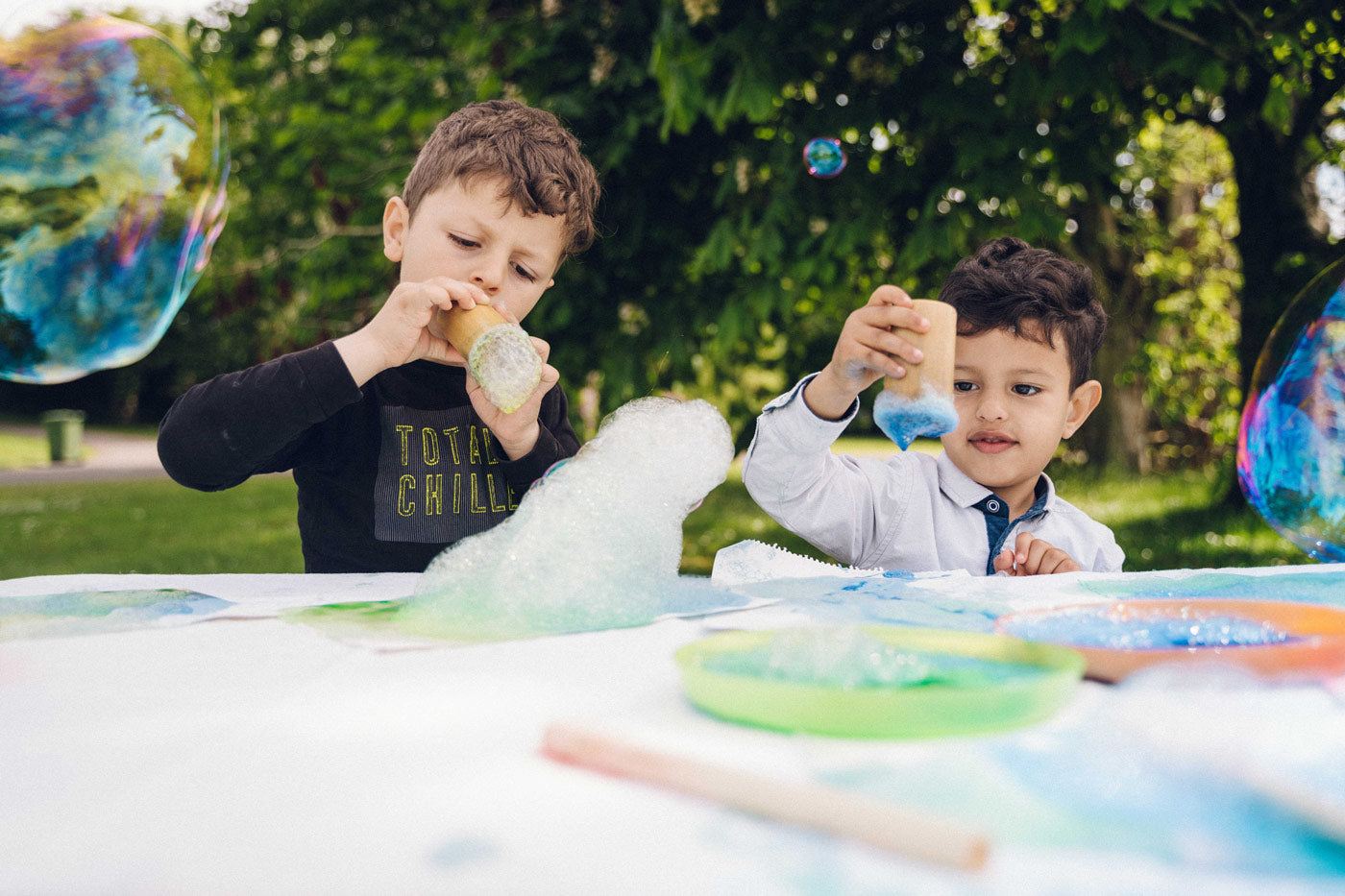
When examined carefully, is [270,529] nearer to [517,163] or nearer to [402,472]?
[402,472]

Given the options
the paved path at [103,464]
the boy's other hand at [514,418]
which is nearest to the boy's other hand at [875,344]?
the boy's other hand at [514,418]

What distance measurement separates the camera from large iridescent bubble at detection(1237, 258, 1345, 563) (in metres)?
1.71

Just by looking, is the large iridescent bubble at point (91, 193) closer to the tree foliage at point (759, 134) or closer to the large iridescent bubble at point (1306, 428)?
the tree foliage at point (759, 134)

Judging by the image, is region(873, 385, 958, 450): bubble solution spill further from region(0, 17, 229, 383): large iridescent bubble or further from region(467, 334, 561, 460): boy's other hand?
region(0, 17, 229, 383): large iridescent bubble

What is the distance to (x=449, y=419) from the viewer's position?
187 centimetres

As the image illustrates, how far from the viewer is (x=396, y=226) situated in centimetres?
187

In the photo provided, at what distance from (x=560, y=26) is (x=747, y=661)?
378 cm

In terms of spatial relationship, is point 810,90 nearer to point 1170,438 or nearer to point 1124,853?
point 1124,853

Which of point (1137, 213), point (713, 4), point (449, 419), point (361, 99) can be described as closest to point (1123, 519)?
point (1137, 213)

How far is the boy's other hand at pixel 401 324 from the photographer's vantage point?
1477 mm

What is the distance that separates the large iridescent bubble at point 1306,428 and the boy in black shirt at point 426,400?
49.4 inches

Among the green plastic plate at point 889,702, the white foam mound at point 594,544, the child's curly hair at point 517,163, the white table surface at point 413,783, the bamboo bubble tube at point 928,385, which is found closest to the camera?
the white table surface at point 413,783

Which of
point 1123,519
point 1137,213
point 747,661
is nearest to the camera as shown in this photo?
point 747,661

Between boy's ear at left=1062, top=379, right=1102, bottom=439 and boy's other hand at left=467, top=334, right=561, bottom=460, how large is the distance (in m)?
0.93
